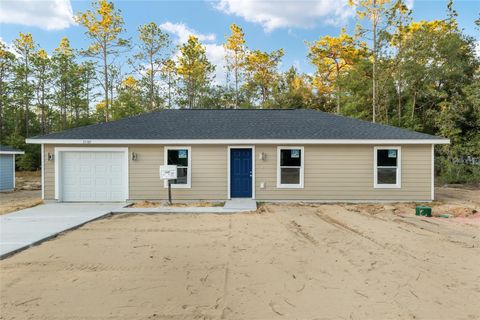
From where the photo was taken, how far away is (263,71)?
90.7 ft

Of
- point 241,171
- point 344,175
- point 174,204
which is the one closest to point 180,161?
point 174,204

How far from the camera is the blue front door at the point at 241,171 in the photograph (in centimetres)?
1036

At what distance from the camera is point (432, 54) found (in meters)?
19.6

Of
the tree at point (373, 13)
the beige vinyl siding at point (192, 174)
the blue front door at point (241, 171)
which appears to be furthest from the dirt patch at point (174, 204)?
the tree at point (373, 13)

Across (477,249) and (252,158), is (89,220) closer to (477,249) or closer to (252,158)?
(252,158)

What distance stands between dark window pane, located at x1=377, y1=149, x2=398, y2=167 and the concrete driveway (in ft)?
30.7

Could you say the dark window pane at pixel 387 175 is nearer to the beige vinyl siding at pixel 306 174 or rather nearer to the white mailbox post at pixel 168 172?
the beige vinyl siding at pixel 306 174

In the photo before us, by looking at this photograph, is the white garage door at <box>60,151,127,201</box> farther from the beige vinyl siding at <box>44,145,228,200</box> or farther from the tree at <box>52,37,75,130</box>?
the tree at <box>52,37,75,130</box>

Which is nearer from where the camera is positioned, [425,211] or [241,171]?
[425,211]

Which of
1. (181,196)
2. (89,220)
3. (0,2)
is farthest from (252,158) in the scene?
(0,2)

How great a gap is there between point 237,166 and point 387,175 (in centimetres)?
551

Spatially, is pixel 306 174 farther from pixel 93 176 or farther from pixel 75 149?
pixel 75 149

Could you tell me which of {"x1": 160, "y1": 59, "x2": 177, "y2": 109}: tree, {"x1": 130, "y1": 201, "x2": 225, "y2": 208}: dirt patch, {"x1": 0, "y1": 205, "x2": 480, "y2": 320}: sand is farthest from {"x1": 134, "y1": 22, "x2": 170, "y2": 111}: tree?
{"x1": 0, "y1": 205, "x2": 480, "y2": 320}: sand

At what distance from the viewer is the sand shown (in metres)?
3.10
